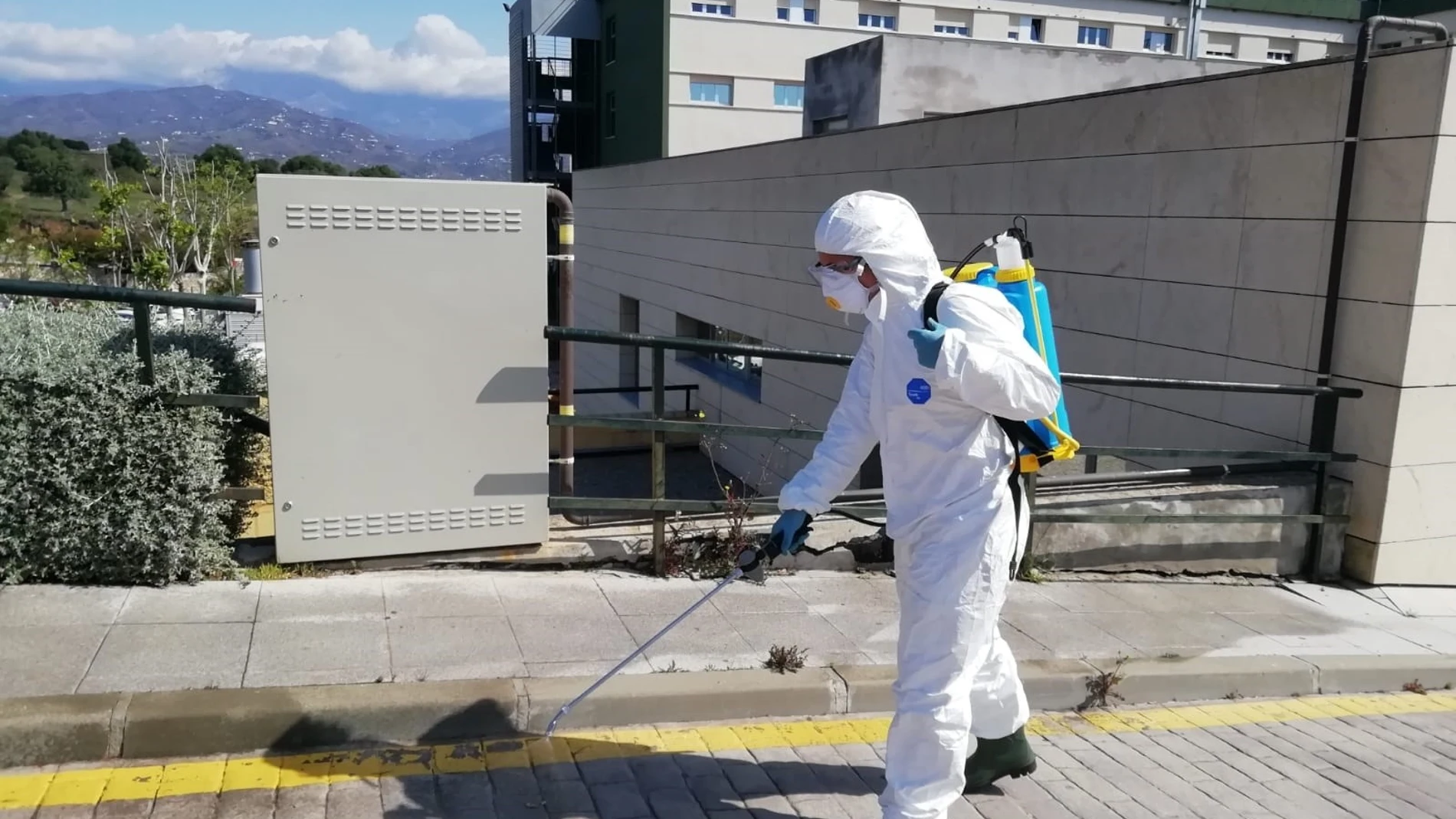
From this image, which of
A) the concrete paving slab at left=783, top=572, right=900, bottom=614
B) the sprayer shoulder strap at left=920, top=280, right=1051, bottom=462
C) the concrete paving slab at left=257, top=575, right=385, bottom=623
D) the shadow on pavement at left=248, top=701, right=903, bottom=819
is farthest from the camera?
the concrete paving slab at left=783, top=572, right=900, bottom=614

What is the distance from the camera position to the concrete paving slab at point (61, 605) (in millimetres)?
4105

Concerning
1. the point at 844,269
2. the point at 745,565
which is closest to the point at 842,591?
the point at 745,565

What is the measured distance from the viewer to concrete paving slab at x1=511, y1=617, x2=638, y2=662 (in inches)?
167

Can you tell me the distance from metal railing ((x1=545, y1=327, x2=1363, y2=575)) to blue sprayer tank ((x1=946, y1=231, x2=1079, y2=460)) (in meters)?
1.50

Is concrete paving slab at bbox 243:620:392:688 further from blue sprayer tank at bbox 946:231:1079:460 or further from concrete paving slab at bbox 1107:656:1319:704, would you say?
concrete paving slab at bbox 1107:656:1319:704

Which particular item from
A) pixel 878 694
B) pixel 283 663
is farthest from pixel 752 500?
pixel 283 663

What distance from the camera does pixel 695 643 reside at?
4.52 m

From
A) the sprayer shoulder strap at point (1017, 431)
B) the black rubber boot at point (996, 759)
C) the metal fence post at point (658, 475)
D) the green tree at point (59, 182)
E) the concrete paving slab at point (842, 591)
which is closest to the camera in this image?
the sprayer shoulder strap at point (1017, 431)

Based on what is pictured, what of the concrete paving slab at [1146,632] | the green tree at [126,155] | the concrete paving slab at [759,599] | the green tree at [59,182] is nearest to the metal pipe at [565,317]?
the concrete paving slab at [759,599]

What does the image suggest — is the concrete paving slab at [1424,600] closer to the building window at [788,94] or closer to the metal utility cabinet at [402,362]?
the metal utility cabinet at [402,362]

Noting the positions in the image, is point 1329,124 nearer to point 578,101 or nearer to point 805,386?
point 805,386

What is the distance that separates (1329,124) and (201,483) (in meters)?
6.26

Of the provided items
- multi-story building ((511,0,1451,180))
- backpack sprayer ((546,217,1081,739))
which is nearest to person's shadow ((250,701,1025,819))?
backpack sprayer ((546,217,1081,739))

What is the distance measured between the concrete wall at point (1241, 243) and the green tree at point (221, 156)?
108 ft
